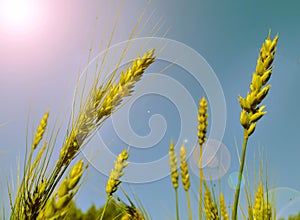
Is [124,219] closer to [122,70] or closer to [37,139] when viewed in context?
[37,139]

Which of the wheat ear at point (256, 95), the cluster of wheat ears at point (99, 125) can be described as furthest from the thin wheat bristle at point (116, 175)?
the wheat ear at point (256, 95)

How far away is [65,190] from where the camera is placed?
46 cm

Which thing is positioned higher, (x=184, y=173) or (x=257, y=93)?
(x=184, y=173)

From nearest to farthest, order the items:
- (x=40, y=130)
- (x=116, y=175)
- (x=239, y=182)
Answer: (x=239, y=182)
(x=116, y=175)
(x=40, y=130)

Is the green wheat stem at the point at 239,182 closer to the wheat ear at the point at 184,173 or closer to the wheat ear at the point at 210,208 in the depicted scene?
the wheat ear at the point at 210,208

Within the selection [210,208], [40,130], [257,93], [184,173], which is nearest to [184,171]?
[184,173]

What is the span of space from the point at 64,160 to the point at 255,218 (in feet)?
2.57

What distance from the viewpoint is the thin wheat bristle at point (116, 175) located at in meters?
1.34

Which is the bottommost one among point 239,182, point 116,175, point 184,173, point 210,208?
point 239,182

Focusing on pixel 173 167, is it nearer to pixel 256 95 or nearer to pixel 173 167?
pixel 173 167

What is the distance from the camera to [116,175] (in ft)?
4.51

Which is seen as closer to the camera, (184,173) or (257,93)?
(257,93)

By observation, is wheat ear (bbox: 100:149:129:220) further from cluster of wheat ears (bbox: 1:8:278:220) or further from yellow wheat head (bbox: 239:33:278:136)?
yellow wheat head (bbox: 239:33:278:136)

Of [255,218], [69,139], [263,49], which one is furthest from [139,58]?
[255,218]
